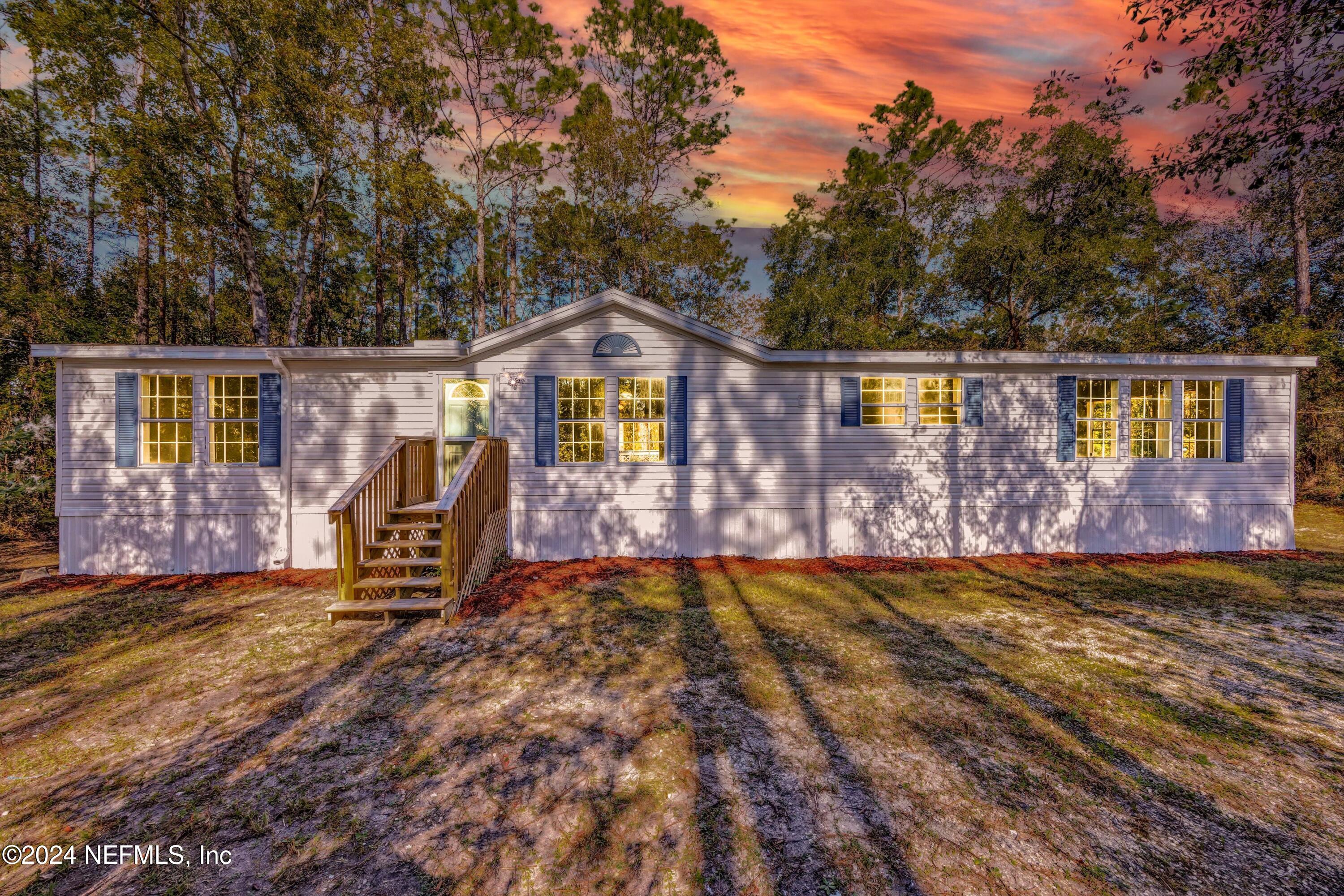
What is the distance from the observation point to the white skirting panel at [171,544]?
7.39m

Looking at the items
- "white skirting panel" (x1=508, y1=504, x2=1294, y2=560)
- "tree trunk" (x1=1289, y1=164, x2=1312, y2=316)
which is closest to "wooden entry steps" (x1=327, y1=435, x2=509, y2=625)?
"white skirting panel" (x1=508, y1=504, x2=1294, y2=560)

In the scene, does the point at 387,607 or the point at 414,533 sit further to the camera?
the point at 414,533

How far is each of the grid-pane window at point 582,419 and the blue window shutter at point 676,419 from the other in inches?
43.0

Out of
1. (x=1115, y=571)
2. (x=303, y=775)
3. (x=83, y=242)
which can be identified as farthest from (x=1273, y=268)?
(x=83, y=242)

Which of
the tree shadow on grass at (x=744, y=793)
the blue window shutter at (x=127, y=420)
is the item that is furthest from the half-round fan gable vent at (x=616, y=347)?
the blue window shutter at (x=127, y=420)

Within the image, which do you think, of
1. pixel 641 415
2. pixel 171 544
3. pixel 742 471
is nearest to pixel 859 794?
pixel 742 471

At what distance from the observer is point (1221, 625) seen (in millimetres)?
5523

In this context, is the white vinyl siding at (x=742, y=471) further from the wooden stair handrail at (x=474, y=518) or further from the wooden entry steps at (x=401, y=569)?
the wooden entry steps at (x=401, y=569)

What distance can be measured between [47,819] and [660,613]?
15.4ft

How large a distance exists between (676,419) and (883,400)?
367 cm

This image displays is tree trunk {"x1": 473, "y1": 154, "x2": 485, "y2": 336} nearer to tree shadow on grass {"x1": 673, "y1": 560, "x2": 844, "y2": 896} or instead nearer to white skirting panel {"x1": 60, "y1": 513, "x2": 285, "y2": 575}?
white skirting panel {"x1": 60, "y1": 513, "x2": 285, "y2": 575}

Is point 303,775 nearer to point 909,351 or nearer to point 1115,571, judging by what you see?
point 909,351

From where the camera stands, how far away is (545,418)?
304 inches

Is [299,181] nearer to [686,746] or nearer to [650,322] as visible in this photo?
[650,322]
